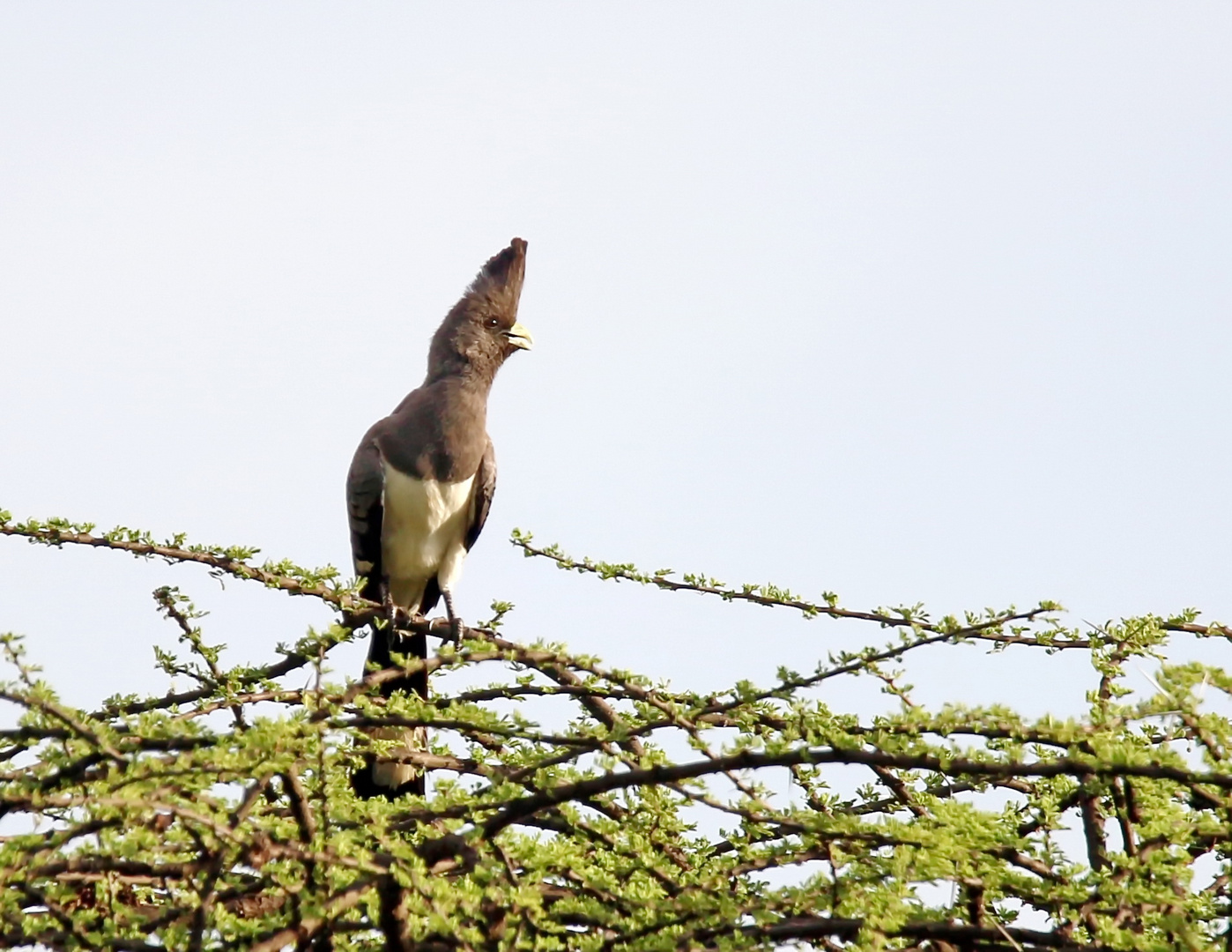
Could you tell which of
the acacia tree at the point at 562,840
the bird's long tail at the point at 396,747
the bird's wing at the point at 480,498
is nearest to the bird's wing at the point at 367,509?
the bird's long tail at the point at 396,747

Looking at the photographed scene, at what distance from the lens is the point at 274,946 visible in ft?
8.74

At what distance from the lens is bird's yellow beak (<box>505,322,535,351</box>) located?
23.7ft

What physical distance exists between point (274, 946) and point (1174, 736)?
191 cm

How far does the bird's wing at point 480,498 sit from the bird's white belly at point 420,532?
0.03m

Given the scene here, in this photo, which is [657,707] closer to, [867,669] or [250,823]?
[867,669]

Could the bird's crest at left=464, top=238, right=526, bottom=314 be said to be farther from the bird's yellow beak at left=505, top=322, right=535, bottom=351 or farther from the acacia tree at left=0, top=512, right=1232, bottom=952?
the acacia tree at left=0, top=512, right=1232, bottom=952

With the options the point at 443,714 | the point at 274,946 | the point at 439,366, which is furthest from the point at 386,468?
the point at 274,946

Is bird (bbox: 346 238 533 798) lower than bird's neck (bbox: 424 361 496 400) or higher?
lower

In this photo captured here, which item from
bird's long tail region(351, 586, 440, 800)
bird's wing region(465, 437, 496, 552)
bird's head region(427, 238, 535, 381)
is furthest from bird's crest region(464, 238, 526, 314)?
bird's long tail region(351, 586, 440, 800)

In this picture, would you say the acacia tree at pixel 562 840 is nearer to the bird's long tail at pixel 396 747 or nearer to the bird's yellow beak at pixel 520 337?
the bird's long tail at pixel 396 747

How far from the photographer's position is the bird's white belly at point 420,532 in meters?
6.37

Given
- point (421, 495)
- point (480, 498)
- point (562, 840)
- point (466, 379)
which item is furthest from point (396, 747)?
point (466, 379)

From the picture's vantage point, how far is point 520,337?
7262mm

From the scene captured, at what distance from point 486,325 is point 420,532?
127 cm
